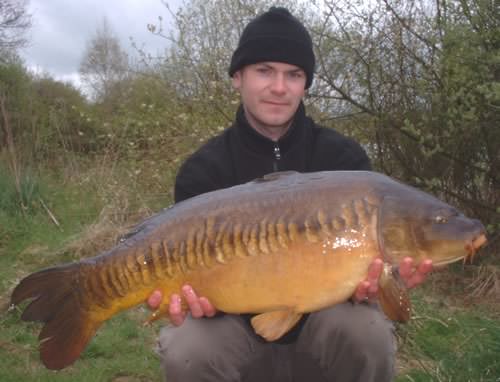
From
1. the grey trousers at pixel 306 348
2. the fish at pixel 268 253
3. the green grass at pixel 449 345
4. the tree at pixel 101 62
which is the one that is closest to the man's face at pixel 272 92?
the fish at pixel 268 253

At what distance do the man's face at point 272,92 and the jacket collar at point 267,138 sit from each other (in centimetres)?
4

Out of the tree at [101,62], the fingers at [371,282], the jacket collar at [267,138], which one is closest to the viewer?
the fingers at [371,282]

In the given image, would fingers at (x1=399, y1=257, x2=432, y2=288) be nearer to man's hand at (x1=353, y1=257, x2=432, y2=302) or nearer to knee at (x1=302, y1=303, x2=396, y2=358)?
man's hand at (x1=353, y1=257, x2=432, y2=302)

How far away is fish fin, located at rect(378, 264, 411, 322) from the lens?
1476mm

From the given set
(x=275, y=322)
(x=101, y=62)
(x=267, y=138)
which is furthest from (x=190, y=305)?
(x=101, y=62)

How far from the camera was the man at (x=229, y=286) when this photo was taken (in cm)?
164

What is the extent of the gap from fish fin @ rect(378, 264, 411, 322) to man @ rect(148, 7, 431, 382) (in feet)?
0.07

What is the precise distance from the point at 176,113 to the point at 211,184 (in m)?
3.54

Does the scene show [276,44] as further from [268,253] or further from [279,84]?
[268,253]

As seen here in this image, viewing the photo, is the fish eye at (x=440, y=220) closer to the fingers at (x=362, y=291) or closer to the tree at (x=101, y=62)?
the fingers at (x=362, y=291)

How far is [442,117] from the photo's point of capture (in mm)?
3607

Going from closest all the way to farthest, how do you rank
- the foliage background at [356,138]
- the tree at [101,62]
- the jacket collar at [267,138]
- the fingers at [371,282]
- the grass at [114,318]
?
the fingers at [371,282]
the jacket collar at [267,138]
the grass at [114,318]
the foliage background at [356,138]
the tree at [101,62]

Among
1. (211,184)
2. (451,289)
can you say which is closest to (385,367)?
(211,184)

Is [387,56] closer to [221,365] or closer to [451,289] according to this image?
[451,289]
